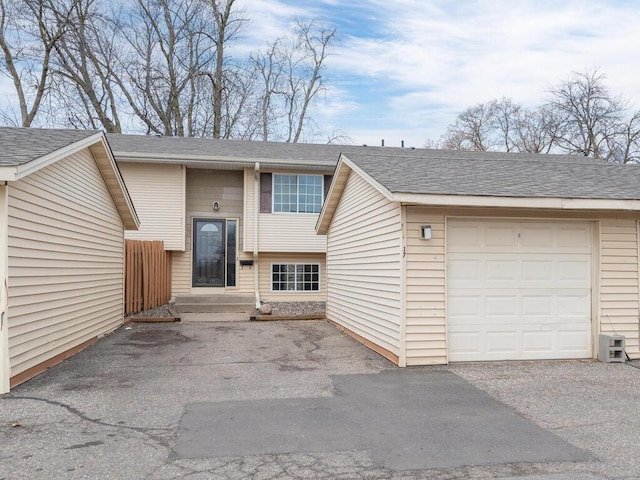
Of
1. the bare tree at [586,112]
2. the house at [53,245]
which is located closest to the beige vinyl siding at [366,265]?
the house at [53,245]

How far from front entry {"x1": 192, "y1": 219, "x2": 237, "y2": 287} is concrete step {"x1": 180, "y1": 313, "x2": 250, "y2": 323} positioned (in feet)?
6.67

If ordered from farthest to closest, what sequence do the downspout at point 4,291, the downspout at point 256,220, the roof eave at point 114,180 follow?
the downspout at point 256,220 < the roof eave at point 114,180 < the downspout at point 4,291

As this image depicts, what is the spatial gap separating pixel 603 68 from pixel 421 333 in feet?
90.3

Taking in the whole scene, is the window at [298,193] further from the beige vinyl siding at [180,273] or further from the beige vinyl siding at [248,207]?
the beige vinyl siding at [180,273]

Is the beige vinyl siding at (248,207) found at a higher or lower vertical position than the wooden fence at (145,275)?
Answer: higher

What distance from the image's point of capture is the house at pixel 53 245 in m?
5.91

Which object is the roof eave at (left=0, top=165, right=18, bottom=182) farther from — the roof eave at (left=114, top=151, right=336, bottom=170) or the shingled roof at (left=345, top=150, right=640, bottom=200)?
the roof eave at (left=114, top=151, right=336, bottom=170)

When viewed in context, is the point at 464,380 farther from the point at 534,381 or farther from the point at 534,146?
the point at 534,146

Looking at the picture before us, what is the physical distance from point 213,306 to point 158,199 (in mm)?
3681

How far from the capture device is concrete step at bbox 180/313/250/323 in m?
12.3

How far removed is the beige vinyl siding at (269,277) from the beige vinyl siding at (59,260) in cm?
521

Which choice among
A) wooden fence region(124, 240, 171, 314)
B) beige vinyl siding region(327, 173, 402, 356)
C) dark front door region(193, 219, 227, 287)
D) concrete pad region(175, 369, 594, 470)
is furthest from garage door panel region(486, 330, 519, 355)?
dark front door region(193, 219, 227, 287)

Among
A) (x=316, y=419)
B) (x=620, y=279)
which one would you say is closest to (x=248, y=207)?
(x=620, y=279)

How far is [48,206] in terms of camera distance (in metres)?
7.08
